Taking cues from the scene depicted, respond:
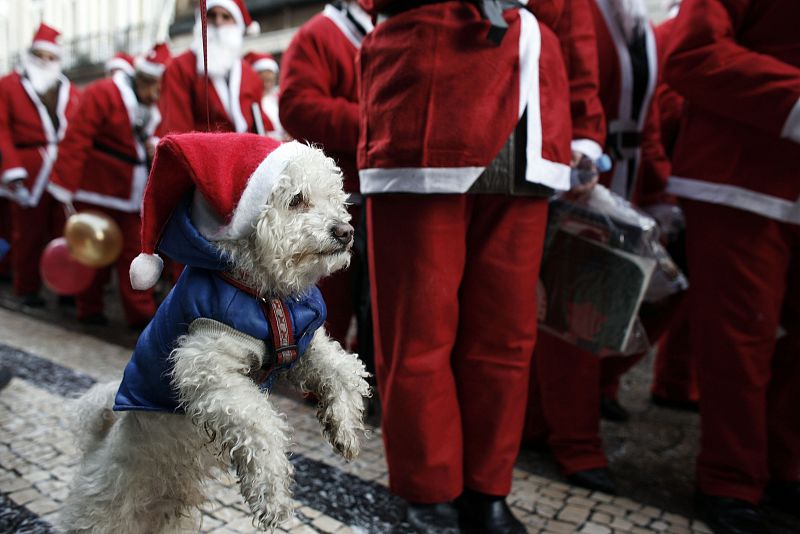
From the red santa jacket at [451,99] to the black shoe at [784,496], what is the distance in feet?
5.07

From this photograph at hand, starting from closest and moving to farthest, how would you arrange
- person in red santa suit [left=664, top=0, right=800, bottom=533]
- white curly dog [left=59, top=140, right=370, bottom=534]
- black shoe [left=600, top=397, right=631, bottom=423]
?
1. white curly dog [left=59, top=140, right=370, bottom=534]
2. person in red santa suit [left=664, top=0, right=800, bottom=533]
3. black shoe [left=600, top=397, right=631, bottom=423]

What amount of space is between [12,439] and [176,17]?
15360 millimetres

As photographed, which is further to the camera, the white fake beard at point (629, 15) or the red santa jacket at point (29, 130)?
the red santa jacket at point (29, 130)

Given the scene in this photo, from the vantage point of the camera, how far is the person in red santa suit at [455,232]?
2.02 metres

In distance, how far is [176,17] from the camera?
16141mm

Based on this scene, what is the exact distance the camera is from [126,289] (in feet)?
16.4

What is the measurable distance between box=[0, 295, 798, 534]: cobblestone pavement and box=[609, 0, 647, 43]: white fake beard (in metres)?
1.83

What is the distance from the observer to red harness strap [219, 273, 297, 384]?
1.38 m

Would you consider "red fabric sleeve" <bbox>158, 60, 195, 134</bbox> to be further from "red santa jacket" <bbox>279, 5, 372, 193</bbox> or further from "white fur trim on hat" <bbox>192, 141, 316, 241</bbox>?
"white fur trim on hat" <bbox>192, 141, 316, 241</bbox>

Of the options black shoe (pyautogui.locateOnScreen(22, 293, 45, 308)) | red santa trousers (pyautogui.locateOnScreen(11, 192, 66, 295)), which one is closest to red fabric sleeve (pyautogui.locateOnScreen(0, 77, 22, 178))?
red santa trousers (pyautogui.locateOnScreen(11, 192, 66, 295))

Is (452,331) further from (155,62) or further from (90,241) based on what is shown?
(155,62)

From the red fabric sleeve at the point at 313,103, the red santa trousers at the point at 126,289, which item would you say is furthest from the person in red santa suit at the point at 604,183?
the red santa trousers at the point at 126,289

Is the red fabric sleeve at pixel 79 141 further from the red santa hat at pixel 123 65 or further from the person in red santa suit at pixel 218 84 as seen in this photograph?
the person in red santa suit at pixel 218 84

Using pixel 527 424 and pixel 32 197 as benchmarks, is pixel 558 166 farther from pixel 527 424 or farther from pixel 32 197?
pixel 32 197
